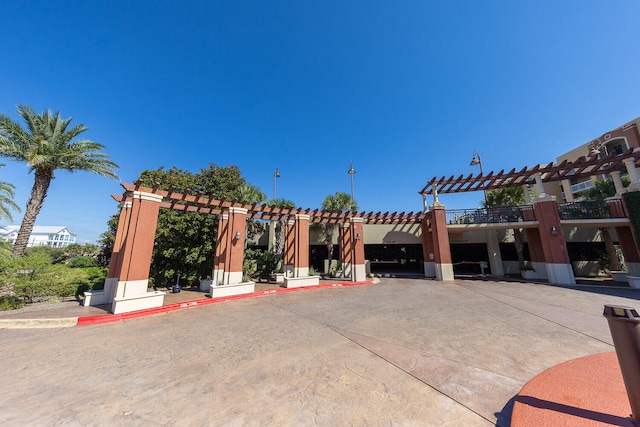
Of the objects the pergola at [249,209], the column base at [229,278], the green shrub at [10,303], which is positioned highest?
the pergola at [249,209]

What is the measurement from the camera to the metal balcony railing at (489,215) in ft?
54.2

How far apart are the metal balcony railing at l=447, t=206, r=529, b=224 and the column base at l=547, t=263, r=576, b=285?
144 inches

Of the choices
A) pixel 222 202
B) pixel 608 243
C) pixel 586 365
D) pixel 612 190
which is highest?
pixel 612 190

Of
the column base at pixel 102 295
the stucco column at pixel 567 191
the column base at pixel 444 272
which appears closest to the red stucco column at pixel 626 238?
the column base at pixel 444 272

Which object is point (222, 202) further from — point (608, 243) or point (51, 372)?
point (608, 243)

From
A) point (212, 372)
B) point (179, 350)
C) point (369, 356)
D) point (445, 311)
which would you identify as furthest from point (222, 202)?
point (445, 311)

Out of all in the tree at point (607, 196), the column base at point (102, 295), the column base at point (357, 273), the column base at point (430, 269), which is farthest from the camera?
the column base at point (430, 269)

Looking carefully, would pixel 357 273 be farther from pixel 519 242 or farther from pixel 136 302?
pixel 519 242

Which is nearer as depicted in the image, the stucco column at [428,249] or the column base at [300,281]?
the column base at [300,281]

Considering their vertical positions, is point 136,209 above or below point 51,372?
above

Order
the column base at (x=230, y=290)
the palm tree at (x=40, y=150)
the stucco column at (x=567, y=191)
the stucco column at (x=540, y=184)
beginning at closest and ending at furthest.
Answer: the column base at (x=230, y=290) < the palm tree at (x=40, y=150) < the stucco column at (x=540, y=184) < the stucco column at (x=567, y=191)

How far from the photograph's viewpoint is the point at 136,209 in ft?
29.3

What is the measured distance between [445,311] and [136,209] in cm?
1228

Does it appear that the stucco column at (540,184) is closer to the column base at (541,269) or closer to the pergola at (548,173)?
the pergola at (548,173)
